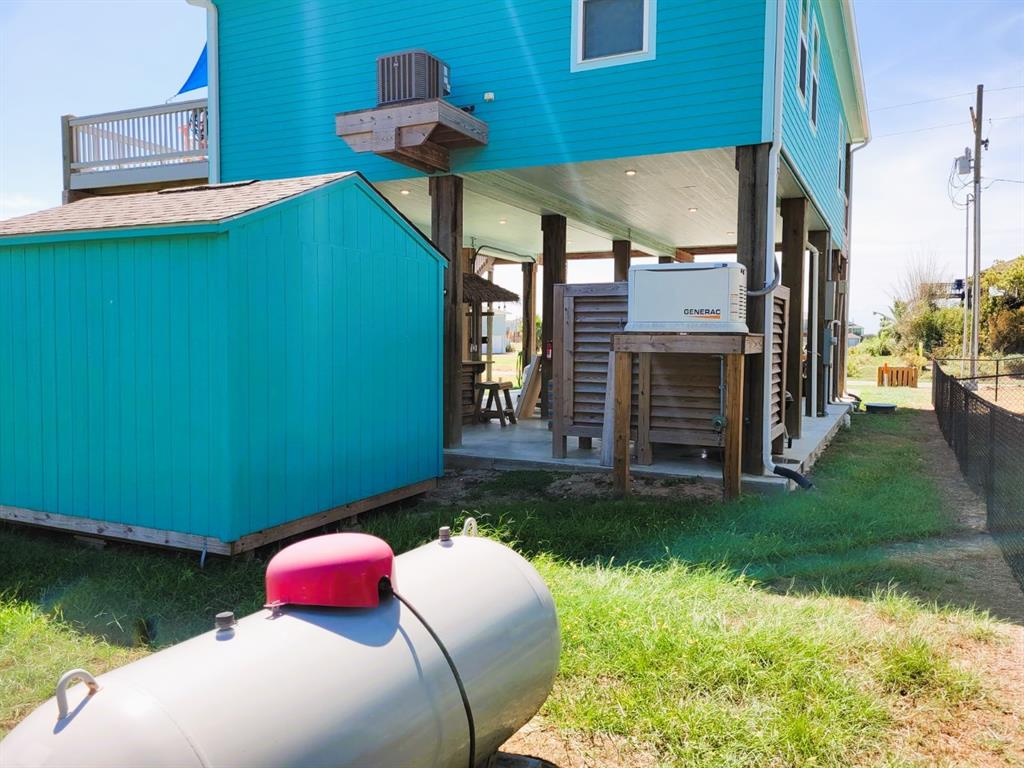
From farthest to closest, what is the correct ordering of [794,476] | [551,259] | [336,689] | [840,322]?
[840,322], [551,259], [794,476], [336,689]

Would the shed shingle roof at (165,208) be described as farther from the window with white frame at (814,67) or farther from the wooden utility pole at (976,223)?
the wooden utility pole at (976,223)

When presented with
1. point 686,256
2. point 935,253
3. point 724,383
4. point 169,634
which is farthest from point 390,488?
point 935,253

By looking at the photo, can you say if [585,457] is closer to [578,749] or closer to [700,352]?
[700,352]

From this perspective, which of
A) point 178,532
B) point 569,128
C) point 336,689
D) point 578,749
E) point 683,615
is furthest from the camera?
point 569,128

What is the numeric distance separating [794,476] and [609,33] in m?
4.78

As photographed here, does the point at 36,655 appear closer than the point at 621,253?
Yes

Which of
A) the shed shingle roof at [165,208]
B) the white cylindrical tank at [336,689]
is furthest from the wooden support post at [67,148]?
the white cylindrical tank at [336,689]

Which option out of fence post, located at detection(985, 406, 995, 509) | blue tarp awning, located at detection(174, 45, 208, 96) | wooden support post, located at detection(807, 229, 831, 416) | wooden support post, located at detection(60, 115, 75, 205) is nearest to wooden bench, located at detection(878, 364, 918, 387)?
wooden support post, located at detection(807, 229, 831, 416)

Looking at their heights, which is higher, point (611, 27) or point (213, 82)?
point (213, 82)

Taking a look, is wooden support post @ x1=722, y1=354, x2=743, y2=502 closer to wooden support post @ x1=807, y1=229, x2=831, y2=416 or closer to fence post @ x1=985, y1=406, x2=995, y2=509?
fence post @ x1=985, y1=406, x2=995, y2=509

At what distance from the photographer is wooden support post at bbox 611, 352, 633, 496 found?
22.3 ft

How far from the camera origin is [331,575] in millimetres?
2074

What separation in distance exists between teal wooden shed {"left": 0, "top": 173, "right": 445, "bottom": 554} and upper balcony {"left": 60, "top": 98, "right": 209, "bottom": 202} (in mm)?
5023

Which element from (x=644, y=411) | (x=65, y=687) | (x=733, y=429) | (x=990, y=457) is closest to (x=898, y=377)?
(x=990, y=457)
